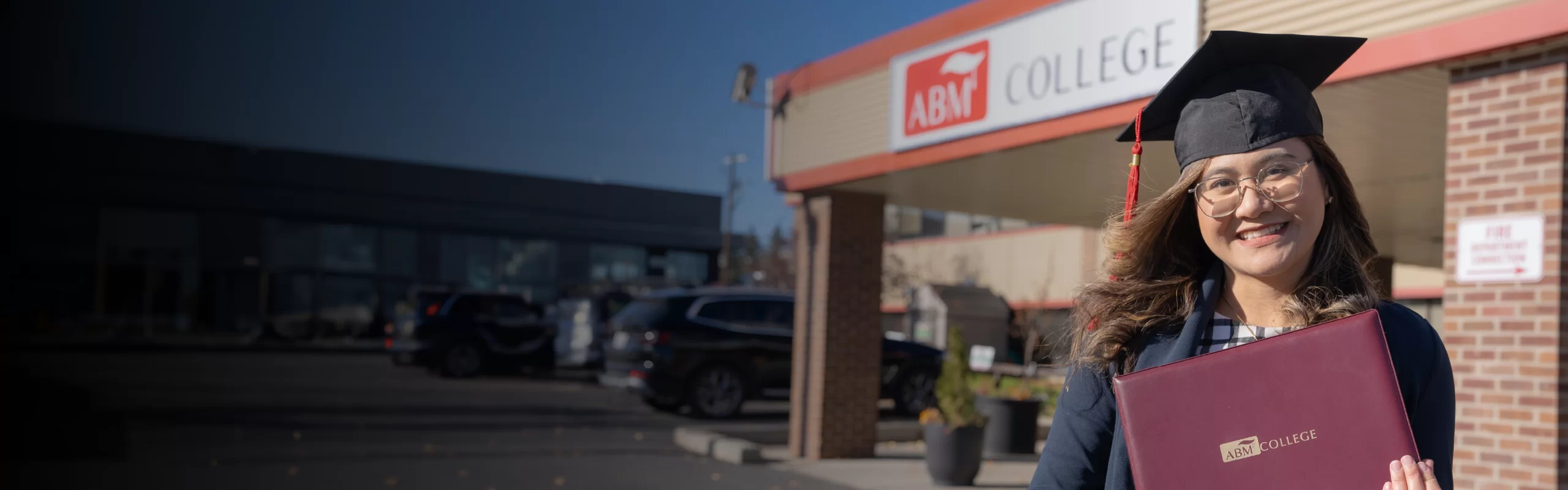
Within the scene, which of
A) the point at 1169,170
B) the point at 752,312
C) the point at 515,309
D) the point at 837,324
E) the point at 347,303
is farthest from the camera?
the point at 347,303

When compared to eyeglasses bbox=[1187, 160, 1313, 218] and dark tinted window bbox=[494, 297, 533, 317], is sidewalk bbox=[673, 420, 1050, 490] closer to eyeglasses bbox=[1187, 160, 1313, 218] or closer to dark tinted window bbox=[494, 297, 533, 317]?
eyeglasses bbox=[1187, 160, 1313, 218]

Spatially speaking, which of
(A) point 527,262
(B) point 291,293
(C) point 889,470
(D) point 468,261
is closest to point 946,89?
(C) point 889,470

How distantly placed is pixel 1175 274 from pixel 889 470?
29.5ft

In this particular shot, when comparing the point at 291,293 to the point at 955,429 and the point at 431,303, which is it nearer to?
the point at 431,303

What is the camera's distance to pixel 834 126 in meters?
10.5

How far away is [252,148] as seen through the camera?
40.6m

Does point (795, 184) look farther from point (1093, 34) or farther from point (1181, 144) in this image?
point (1181, 144)

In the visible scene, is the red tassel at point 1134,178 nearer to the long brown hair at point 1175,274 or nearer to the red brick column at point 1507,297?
the long brown hair at point 1175,274

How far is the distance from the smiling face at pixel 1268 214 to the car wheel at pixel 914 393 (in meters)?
14.3

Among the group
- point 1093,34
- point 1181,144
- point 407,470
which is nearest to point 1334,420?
point 1181,144

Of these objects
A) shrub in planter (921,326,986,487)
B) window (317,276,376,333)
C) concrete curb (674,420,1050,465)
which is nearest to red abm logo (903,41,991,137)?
shrub in planter (921,326,986,487)

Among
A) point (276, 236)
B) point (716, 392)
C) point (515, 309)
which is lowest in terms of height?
point (716, 392)

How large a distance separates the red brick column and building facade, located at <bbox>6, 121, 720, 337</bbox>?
26455mm

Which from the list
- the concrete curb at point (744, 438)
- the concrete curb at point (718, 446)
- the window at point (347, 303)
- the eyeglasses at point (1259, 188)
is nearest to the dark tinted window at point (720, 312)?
the concrete curb at point (744, 438)
